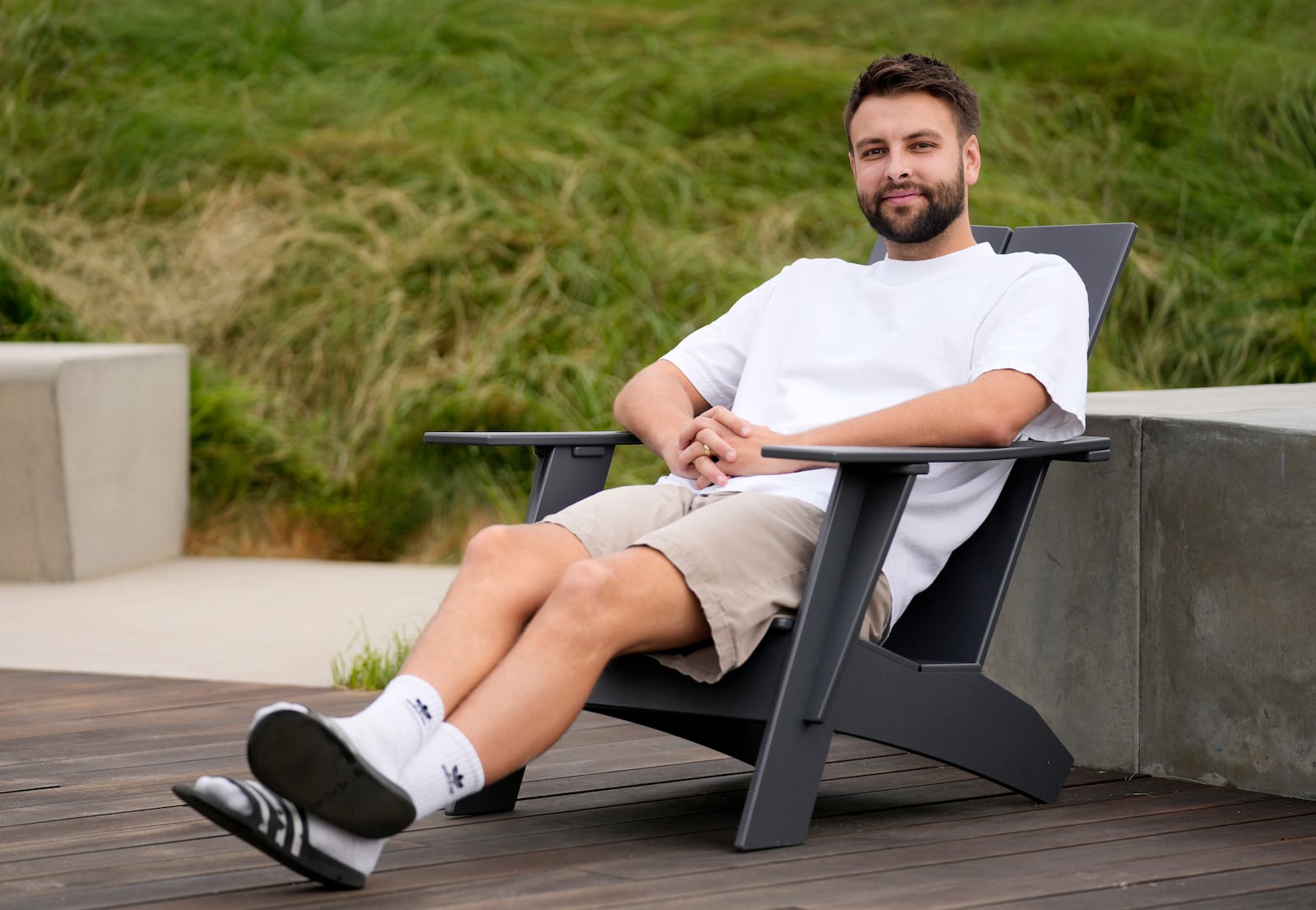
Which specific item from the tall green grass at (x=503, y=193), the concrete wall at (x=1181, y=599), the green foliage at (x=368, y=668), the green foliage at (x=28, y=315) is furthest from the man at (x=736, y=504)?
the green foliage at (x=28, y=315)

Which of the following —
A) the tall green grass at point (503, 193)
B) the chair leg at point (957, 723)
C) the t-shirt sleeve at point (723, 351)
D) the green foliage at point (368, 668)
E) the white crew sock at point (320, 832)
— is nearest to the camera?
the white crew sock at point (320, 832)

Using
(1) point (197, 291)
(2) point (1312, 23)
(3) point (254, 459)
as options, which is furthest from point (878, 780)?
(2) point (1312, 23)

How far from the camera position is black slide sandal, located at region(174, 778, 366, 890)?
2.00m

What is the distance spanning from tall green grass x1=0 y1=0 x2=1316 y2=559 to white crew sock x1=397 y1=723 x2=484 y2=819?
10.8 ft

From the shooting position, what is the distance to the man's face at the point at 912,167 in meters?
2.80

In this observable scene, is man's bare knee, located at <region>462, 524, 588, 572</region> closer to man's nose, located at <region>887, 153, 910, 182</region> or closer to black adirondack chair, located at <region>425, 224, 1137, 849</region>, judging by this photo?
black adirondack chair, located at <region>425, 224, 1137, 849</region>

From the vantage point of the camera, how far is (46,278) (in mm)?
6305

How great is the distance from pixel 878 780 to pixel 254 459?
10.9 feet

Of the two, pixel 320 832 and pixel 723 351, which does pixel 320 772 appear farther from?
pixel 723 351

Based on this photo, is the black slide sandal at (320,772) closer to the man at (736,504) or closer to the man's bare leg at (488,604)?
the man at (736,504)

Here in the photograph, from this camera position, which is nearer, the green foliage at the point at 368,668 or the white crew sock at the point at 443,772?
the white crew sock at the point at 443,772

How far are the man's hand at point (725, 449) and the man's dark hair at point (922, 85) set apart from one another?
1.73 ft

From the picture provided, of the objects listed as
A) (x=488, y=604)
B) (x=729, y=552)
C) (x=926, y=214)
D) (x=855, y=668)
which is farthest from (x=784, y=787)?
(x=926, y=214)

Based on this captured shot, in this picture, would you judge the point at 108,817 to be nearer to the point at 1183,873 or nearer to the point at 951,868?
the point at 951,868
